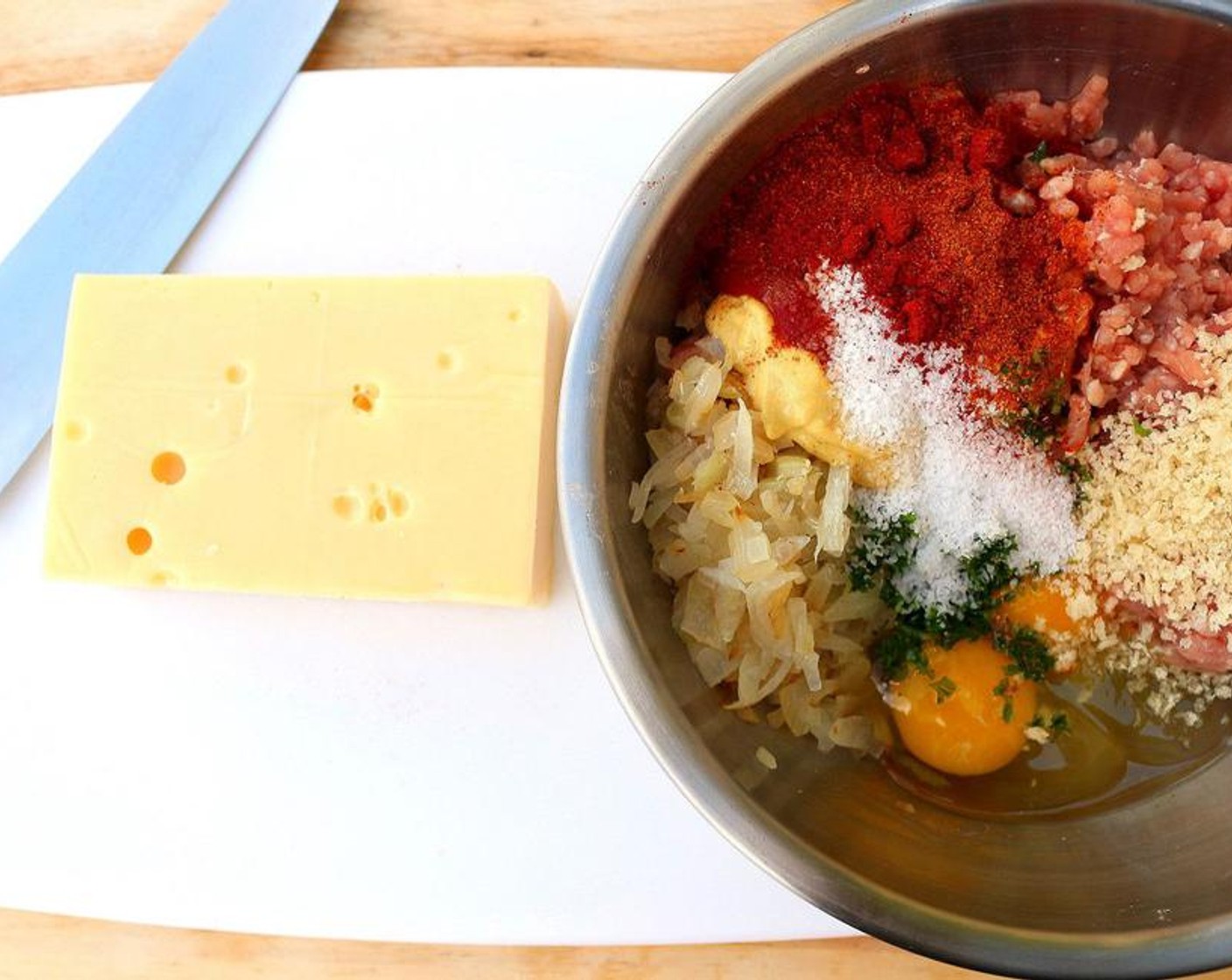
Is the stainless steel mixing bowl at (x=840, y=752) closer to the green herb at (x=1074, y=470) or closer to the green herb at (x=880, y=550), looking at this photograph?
the green herb at (x=880, y=550)

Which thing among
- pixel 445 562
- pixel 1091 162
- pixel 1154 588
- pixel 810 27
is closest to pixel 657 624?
pixel 445 562

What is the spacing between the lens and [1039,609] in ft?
5.21

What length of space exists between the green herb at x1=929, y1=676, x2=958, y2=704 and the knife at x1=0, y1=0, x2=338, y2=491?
1.48 metres

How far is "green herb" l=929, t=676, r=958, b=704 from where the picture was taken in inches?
63.3

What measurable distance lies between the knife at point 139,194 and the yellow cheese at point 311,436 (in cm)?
14

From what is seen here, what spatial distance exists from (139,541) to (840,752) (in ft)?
3.88

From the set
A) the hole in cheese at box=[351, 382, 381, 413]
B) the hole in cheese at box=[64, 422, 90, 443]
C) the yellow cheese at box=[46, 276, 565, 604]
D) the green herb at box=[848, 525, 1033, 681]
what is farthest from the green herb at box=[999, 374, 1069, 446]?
the hole in cheese at box=[64, 422, 90, 443]

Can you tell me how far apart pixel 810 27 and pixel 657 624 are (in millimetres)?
860

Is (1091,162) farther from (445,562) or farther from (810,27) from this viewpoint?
(445,562)

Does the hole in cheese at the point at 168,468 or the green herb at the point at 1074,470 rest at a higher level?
the green herb at the point at 1074,470

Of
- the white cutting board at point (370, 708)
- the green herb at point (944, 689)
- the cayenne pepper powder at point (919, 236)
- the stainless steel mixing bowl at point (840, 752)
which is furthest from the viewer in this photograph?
the white cutting board at point (370, 708)

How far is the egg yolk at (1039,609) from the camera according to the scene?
1577 millimetres

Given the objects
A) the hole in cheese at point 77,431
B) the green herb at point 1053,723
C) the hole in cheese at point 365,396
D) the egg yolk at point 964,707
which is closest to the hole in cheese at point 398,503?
the hole in cheese at point 365,396

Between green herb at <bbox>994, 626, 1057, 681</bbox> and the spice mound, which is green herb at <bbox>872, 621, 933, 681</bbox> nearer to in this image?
the spice mound
